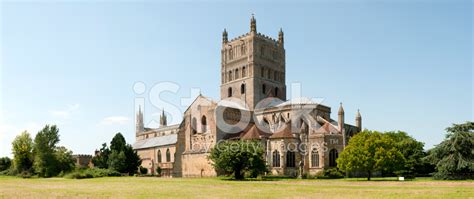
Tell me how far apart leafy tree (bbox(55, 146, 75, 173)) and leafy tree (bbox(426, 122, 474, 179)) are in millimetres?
53199

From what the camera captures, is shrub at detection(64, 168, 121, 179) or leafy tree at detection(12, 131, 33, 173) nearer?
shrub at detection(64, 168, 121, 179)

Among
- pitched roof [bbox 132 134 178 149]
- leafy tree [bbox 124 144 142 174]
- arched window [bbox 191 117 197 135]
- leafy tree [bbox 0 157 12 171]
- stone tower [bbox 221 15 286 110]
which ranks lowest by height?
leafy tree [bbox 0 157 12 171]

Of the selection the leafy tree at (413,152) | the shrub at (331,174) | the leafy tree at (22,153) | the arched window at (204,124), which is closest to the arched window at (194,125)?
the arched window at (204,124)

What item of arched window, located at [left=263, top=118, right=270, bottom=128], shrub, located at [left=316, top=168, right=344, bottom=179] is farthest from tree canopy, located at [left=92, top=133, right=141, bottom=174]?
shrub, located at [left=316, top=168, right=344, bottom=179]

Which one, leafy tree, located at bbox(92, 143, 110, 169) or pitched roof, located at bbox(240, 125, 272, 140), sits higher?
pitched roof, located at bbox(240, 125, 272, 140)

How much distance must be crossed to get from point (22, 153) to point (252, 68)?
41731 millimetres

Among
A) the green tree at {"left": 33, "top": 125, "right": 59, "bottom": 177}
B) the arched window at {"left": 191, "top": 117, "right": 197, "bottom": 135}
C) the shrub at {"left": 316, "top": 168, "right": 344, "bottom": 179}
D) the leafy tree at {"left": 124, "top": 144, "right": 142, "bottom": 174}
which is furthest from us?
the arched window at {"left": 191, "top": 117, "right": 197, "bottom": 135}

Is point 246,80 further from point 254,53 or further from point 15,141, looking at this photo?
point 15,141

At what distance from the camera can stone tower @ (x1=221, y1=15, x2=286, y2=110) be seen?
81.9 metres

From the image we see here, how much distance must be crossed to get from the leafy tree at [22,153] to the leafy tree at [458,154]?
203ft

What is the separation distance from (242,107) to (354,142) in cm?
2881

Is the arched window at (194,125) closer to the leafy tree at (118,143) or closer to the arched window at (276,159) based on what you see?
the leafy tree at (118,143)

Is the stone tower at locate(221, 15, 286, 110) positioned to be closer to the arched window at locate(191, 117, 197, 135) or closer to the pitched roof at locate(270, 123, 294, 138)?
the arched window at locate(191, 117, 197, 135)

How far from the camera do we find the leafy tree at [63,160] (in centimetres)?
7019
